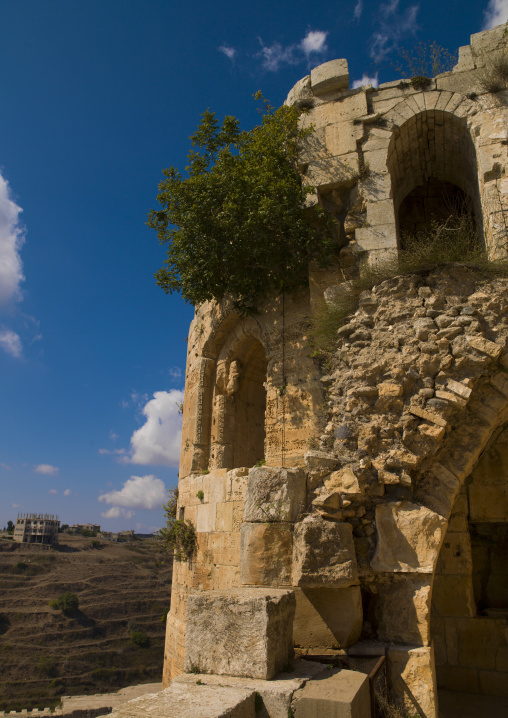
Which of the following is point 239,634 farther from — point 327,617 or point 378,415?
point 378,415

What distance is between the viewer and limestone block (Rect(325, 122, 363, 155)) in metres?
7.57

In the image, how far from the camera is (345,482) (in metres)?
4.34

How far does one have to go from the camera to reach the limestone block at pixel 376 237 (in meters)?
6.97

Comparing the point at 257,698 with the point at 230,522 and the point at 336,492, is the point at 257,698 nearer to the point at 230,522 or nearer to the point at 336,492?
the point at 336,492

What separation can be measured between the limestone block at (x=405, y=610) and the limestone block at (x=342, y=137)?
5891 mm

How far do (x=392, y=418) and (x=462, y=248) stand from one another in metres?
2.05

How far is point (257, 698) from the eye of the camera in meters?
2.96

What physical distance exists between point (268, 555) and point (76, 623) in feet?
178

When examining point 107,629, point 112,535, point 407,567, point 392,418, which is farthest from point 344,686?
point 112,535

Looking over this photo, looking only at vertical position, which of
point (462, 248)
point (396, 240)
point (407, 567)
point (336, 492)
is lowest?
point (407, 567)

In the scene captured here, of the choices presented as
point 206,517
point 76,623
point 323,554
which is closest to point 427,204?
point 206,517

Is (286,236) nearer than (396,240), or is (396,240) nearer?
(396,240)

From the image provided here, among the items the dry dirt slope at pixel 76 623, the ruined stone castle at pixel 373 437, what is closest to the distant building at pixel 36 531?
the dry dirt slope at pixel 76 623

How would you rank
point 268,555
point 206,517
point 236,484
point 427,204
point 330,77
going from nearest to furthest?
point 268,555, point 236,484, point 330,77, point 206,517, point 427,204
